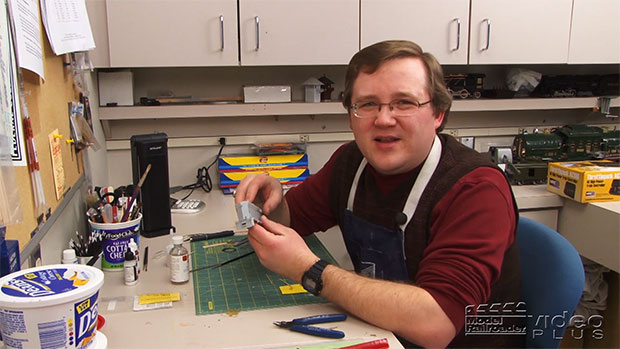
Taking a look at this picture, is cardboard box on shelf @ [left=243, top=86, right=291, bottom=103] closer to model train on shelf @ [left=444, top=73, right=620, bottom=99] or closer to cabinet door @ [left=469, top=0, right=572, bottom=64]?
cabinet door @ [left=469, top=0, right=572, bottom=64]

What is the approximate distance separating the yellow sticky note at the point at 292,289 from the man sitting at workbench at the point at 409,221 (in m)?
0.06

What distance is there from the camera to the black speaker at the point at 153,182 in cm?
158

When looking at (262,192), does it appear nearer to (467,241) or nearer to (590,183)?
(467,241)

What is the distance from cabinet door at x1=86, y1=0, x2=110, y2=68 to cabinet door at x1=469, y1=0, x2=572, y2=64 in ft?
5.22

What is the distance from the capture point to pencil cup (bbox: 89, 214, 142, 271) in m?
1.29

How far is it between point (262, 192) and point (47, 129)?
0.63 metres

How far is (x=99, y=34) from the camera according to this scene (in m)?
2.02

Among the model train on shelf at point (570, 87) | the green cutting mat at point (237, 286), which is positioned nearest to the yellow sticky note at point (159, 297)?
the green cutting mat at point (237, 286)

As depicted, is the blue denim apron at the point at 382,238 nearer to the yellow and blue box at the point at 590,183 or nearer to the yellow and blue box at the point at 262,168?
the yellow and blue box at the point at 262,168

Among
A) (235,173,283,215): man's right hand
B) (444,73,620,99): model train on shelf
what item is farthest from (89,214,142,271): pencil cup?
(444,73,620,99): model train on shelf

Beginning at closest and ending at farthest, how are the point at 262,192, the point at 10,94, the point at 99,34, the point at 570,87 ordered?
1. the point at 10,94
2. the point at 262,192
3. the point at 99,34
4. the point at 570,87

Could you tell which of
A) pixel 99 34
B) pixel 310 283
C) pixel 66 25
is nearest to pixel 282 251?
pixel 310 283

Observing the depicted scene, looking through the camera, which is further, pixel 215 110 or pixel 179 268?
pixel 215 110

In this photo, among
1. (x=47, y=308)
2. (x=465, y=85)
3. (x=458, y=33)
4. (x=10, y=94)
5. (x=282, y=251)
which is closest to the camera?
(x=47, y=308)
